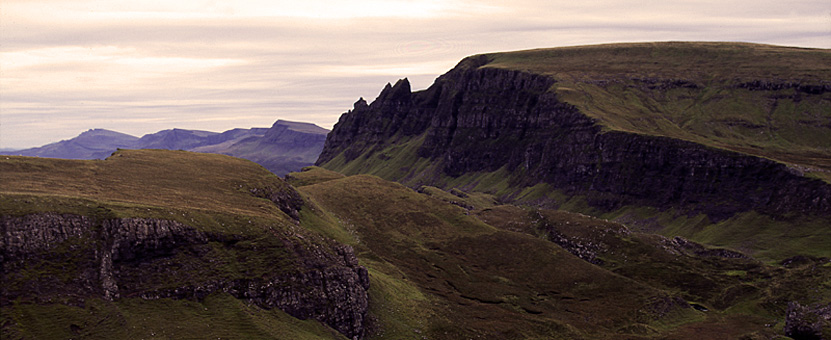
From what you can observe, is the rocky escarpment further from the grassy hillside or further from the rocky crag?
the grassy hillside

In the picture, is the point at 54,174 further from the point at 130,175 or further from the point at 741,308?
the point at 741,308

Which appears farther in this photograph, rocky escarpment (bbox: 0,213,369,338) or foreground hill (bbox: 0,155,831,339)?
foreground hill (bbox: 0,155,831,339)

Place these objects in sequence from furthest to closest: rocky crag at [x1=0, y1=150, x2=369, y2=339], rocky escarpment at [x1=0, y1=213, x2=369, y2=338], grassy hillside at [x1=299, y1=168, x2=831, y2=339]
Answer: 1. grassy hillside at [x1=299, y1=168, x2=831, y2=339]
2. rocky crag at [x1=0, y1=150, x2=369, y2=339]
3. rocky escarpment at [x1=0, y1=213, x2=369, y2=338]

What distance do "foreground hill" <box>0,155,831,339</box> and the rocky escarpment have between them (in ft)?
0.75

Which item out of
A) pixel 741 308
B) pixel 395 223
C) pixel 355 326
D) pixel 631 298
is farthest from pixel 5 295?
pixel 741 308

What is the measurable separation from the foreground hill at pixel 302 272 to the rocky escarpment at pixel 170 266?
23cm

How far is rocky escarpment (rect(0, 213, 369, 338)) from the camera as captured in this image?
7962 centimetres

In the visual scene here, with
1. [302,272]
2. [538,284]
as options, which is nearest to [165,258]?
[302,272]

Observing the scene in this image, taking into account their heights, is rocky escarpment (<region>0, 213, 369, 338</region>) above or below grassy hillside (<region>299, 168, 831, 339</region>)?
above

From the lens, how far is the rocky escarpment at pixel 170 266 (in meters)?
79.6

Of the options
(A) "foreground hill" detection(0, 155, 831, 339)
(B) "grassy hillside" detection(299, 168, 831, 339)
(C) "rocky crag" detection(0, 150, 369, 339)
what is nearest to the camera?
(C) "rocky crag" detection(0, 150, 369, 339)

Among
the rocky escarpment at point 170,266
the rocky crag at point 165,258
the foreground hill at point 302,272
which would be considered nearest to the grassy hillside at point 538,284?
the foreground hill at point 302,272

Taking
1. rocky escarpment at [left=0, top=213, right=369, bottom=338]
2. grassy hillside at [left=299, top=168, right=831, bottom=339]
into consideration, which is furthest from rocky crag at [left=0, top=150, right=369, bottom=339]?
grassy hillside at [left=299, top=168, right=831, bottom=339]

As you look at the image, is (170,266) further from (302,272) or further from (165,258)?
(302,272)
